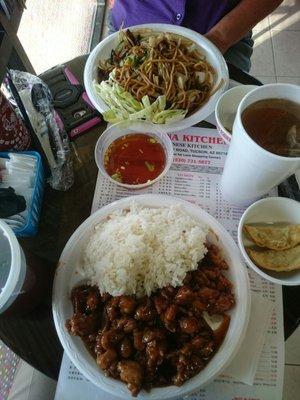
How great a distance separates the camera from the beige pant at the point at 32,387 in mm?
1528

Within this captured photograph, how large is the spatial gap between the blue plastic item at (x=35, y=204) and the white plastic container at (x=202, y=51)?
0.32 m

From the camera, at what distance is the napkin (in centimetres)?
91

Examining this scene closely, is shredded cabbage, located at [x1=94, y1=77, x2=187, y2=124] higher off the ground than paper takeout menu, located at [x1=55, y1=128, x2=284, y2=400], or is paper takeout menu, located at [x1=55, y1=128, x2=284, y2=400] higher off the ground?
shredded cabbage, located at [x1=94, y1=77, x2=187, y2=124]

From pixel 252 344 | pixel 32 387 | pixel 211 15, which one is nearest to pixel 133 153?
pixel 252 344

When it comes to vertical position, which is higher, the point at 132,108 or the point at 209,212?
the point at 132,108

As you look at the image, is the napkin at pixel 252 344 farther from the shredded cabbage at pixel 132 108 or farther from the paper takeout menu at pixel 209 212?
the shredded cabbage at pixel 132 108

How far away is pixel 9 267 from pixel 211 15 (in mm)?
1433

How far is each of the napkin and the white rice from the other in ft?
0.72

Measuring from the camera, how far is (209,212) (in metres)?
1.14

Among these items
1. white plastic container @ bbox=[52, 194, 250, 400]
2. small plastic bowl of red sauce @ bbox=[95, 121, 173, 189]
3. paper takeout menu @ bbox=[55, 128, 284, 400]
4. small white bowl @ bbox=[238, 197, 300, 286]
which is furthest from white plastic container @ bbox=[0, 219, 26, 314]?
small white bowl @ bbox=[238, 197, 300, 286]

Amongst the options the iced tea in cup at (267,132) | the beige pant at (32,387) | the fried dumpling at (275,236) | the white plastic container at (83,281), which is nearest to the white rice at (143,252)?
the white plastic container at (83,281)

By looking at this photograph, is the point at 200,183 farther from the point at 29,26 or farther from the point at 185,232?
the point at 29,26

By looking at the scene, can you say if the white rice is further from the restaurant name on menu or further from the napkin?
the restaurant name on menu

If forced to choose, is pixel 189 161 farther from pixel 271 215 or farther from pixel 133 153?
pixel 271 215
